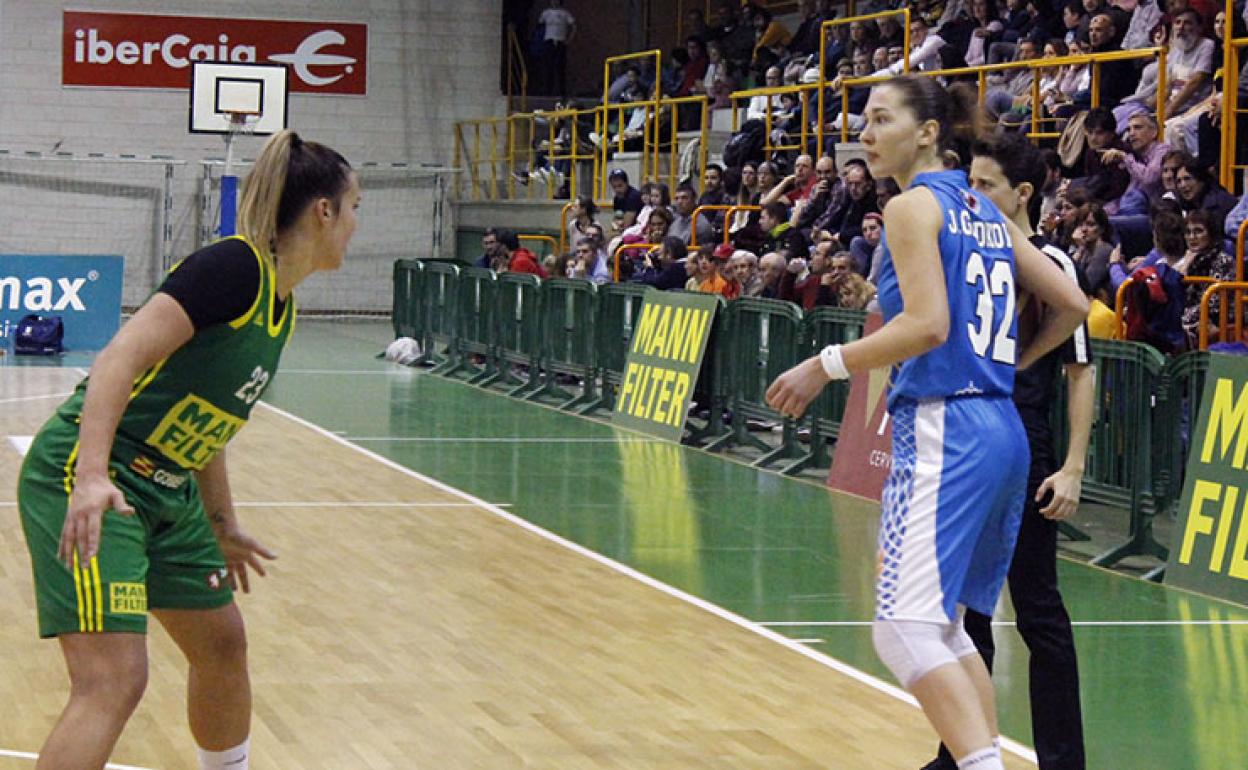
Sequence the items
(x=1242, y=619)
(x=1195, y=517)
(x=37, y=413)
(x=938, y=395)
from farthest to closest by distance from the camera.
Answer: (x=37, y=413) < (x=1195, y=517) < (x=1242, y=619) < (x=938, y=395)

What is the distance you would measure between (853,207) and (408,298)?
7.55 metres

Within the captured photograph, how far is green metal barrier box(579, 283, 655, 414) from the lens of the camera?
17281 millimetres

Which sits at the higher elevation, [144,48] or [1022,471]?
[144,48]

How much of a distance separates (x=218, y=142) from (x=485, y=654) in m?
24.9

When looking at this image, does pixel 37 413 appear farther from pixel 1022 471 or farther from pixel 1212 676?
pixel 1022 471

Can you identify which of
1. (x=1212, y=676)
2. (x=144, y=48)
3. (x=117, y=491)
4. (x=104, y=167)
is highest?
(x=144, y=48)

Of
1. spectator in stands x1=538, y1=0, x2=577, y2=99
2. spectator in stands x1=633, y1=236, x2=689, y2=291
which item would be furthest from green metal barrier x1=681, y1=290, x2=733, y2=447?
spectator in stands x1=538, y1=0, x2=577, y2=99

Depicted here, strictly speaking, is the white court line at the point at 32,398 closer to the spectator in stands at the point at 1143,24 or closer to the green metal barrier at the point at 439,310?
the green metal barrier at the point at 439,310

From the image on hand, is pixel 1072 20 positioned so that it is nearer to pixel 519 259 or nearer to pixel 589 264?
pixel 589 264

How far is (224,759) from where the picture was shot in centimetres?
471

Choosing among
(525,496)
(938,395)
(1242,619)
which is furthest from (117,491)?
(525,496)

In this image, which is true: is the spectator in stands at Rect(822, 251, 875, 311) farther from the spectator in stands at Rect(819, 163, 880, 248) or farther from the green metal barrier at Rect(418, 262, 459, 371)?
the green metal barrier at Rect(418, 262, 459, 371)

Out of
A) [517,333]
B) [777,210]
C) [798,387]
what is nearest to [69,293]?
[517,333]

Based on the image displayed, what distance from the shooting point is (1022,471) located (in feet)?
15.6
